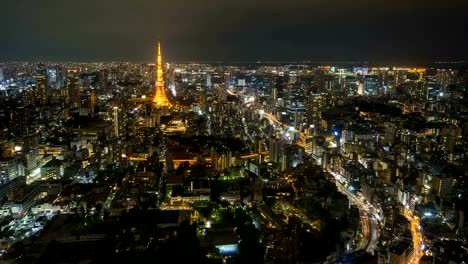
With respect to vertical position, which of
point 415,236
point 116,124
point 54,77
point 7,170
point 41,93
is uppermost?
point 54,77

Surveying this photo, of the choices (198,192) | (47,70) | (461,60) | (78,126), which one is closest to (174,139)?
(78,126)

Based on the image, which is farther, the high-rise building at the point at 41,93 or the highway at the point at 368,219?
the high-rise building at the point at 41,93

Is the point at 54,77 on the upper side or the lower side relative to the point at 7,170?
upper

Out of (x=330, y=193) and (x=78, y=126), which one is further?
(x=78, y=126)

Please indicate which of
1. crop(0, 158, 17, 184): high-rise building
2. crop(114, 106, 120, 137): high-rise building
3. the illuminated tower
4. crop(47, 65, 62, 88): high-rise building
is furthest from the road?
crop(47, 65, 62, 88): high-rise building

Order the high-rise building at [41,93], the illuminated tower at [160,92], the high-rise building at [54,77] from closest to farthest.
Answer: the illuminated tower at [160,92], the high-rise building at [41,93], the high-rise building at [54,77]

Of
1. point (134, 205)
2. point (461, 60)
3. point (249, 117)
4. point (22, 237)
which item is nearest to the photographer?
point (22, 237)

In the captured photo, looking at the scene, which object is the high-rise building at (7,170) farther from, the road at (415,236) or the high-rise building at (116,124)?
the road at (415,236)

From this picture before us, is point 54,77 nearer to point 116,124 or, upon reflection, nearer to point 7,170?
point 116,124

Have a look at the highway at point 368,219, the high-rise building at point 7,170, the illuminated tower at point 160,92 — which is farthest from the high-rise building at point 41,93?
the highway at point 368,219

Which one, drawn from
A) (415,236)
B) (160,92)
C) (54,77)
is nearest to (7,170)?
(415,236)

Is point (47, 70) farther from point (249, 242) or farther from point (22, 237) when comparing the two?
point (249, 242)
